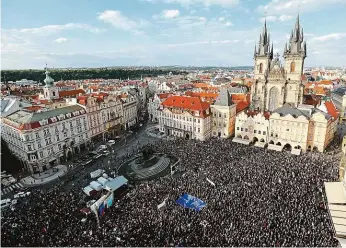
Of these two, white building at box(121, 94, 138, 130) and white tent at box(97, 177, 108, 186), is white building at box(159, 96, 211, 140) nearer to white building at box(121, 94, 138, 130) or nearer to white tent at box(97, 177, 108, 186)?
white building at box(121, 94, 138, 130)

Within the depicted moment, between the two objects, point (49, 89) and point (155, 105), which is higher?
point (49, 89)

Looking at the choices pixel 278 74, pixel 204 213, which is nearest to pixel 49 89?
pixel 204 213

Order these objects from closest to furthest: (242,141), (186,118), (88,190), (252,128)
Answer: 1. (88,190)
2. (242,141)
3. (252,128)
4. (186,118)

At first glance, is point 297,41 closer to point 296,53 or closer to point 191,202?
point 296,53

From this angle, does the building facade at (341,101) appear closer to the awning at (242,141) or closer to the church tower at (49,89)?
the awning at (242,141)

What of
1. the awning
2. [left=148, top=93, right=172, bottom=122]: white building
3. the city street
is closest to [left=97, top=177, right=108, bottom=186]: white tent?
the city street

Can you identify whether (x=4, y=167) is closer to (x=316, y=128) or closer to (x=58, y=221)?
(x=58, y=221)
